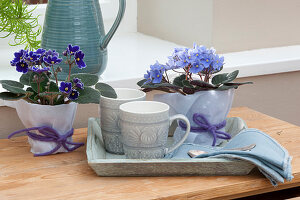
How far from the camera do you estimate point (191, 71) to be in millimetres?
1002

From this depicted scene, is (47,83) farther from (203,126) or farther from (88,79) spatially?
(203,126)

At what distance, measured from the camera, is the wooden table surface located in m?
0.85

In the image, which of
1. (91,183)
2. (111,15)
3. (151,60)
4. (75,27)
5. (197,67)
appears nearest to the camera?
(91,183)

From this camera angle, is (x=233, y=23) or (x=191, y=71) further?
(x=233, y=23)

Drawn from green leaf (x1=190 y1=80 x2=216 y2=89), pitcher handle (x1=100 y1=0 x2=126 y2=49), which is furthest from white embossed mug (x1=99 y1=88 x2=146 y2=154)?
pitcher handle (x1=100 y1=0 x2=126 y2=49)

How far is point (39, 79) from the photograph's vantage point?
3.16 ft

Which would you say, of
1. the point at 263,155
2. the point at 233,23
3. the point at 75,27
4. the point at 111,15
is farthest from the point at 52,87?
the point at 111,15

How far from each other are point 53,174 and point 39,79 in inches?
7.3

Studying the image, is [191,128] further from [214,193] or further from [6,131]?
[6,131]

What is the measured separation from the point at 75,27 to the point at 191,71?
0.35 metres

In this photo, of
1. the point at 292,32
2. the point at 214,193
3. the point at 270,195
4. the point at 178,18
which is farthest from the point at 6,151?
the point at 292,32

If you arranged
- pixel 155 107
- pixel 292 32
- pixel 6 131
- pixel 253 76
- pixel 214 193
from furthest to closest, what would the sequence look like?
pixel 292 32 < pixel 253 76 < pixel 6 131 < pixel 155 107 < pixel 214 193

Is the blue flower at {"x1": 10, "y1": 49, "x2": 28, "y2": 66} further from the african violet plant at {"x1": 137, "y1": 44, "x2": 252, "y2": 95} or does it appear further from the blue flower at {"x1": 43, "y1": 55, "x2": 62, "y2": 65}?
the african violet plant at {"x1": 137, "y1": 44, "x2": 252, "y2": 95}

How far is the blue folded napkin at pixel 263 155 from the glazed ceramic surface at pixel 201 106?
65 millimetres
